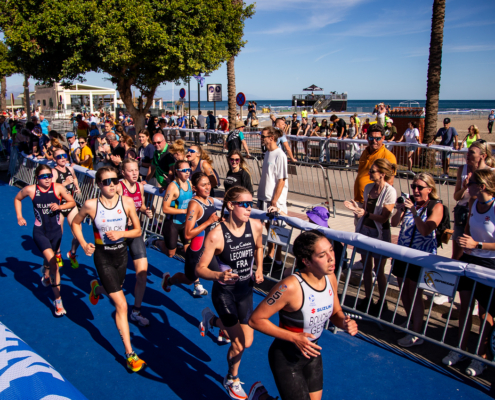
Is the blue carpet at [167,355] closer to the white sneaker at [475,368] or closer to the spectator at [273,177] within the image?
the white sneaker at [475,368]

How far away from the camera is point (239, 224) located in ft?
12.5

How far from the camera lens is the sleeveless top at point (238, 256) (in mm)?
3723

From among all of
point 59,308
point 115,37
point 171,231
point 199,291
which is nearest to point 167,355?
point 199,291

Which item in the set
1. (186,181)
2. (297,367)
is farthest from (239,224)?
(186,181)

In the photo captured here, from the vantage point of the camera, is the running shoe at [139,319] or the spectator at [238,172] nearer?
the running shoe at [139,319]

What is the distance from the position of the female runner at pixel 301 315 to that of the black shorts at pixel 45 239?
3968mm

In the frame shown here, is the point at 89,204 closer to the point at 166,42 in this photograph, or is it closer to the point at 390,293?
the point at 390,293

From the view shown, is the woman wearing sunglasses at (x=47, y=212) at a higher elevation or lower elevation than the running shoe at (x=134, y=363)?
higher

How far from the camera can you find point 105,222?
4.51 m

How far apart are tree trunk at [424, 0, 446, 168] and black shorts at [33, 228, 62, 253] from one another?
1271cm

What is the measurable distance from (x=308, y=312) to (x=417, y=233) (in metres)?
2.48

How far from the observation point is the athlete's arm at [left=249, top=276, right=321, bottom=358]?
2.70 m

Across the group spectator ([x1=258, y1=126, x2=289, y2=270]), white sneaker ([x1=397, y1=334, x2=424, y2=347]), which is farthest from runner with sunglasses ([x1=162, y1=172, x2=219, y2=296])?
white sneaker ([x1=397, y1=334, x2=424, y2=347])

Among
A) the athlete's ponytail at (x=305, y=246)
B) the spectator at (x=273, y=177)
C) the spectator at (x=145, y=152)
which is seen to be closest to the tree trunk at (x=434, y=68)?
the spectator at (x=273, y=177)
